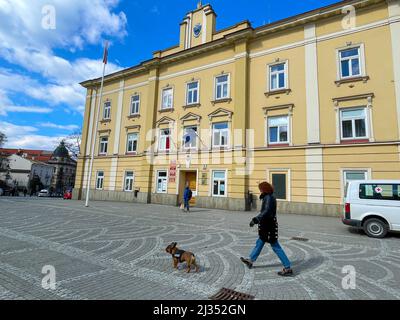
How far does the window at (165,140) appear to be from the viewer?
21663 millimetres

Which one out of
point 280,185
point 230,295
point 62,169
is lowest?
point 230,295

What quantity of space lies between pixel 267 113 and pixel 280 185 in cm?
506

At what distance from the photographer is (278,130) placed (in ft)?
55.4

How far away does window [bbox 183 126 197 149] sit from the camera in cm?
2014

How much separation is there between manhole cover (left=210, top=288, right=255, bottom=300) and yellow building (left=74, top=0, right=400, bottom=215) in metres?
12.6

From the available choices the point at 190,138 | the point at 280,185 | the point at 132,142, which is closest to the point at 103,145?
the point at 132,142

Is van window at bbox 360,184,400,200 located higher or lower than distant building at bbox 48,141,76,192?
lower

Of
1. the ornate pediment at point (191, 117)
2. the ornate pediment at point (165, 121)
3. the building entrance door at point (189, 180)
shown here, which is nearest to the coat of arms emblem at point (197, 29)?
the ornate pediment at point (191, 117)

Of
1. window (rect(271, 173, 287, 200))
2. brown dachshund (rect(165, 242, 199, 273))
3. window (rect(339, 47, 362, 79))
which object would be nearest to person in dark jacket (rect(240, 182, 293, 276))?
brown dachshund (rect(165, 242, 199, 273))

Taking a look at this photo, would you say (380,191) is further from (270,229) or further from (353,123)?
(353,123)

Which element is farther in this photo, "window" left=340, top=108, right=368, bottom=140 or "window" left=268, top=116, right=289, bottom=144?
"window" left=268, top=116, right=289, bottom=144

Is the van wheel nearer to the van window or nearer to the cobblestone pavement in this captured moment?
the cobblestone pavement

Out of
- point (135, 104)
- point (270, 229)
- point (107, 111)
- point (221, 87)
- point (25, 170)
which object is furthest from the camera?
point (25, 170)
